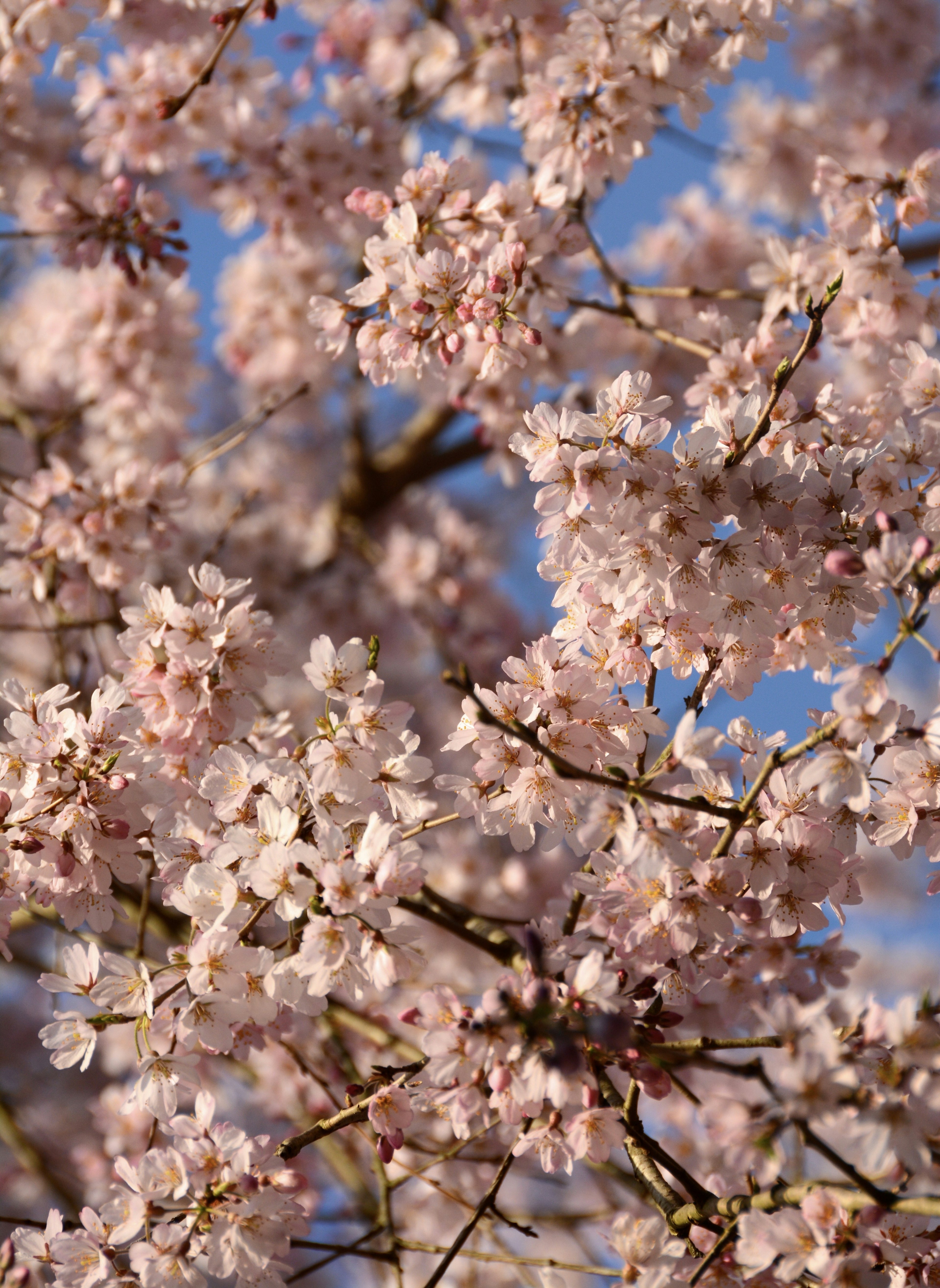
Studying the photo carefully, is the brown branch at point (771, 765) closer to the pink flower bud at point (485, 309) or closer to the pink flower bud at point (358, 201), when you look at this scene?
the pink flower bud at point (485, 309)

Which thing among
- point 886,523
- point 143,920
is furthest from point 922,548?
point 143,920

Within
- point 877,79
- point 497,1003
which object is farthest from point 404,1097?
point 877,79

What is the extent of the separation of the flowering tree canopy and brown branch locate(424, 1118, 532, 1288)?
19mm

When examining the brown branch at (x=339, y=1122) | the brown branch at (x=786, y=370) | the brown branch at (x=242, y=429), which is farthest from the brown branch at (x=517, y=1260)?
the brown branch at (x=242, y=429)

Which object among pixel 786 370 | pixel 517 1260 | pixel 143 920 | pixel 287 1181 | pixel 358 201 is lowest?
pixel 287 1181

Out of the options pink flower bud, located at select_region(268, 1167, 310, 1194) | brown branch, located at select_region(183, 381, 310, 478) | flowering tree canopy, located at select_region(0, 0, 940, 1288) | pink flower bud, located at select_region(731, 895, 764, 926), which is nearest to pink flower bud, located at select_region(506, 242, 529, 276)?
flowering tree canopy, located at select_region(0, 0, 940, 1288)

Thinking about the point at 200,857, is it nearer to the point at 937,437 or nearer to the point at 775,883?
the point at 775,883

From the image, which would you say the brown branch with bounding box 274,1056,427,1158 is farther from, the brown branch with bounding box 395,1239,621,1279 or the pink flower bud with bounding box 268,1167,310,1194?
the brown branch with bounding box 395,1239,621,1279

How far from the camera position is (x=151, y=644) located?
5.98 ft

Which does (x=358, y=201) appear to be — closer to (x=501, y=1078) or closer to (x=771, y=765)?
(x=771, y=765)

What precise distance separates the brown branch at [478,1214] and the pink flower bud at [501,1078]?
197 mm

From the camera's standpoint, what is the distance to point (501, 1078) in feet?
4.49

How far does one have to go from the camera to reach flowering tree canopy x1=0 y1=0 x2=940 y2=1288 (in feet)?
4.75

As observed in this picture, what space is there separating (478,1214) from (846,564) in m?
1.15
